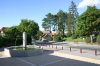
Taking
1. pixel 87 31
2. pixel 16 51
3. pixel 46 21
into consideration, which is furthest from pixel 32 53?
pixel 46 21

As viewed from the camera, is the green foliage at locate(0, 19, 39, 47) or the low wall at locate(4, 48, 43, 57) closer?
the low wall at locate(4, 48, 43, 57)

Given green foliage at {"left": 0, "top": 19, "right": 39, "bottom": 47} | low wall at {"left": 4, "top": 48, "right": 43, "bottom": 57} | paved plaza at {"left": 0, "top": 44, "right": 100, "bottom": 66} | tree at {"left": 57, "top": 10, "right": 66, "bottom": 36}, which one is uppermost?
tree at {"left": 57, "top": 10, "right": 66, "bottom": 36}

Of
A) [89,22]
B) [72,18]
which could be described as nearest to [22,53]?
[89,22]

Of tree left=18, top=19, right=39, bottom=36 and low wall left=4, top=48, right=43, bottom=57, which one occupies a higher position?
tree left=18, top=19, right=39, bottom=36

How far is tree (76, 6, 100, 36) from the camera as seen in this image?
2613 inches

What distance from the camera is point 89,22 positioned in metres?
66.9

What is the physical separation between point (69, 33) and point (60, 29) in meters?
9.14

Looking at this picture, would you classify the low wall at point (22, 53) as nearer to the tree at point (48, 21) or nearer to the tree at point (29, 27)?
the tree at point (29, 27)

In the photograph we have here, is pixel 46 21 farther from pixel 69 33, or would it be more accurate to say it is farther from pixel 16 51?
pixel 16 51

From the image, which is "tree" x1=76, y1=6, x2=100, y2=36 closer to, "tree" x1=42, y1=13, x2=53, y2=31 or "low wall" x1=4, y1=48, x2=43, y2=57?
"low wall" x1=4, y1=48, x2=43, y2=57

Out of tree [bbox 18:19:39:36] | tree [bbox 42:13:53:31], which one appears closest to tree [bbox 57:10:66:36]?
tree [bbox 42:13:53:31]

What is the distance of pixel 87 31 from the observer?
222 feet

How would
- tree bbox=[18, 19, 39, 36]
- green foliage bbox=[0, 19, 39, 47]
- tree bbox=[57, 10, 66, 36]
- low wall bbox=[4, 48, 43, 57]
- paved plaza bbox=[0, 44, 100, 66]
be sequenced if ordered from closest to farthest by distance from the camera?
paved plaza bbox=[0, 44, 100, 66]
low wall bbox=[4, 48, 43, 57]
green foliage bbox=[0, 19, 39, 47]
tree bbox=[18, 19, 39, 36]
tree bbox=[57, 10, 66, 36]

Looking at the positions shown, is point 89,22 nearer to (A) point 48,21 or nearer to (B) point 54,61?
(B) point 54,61
